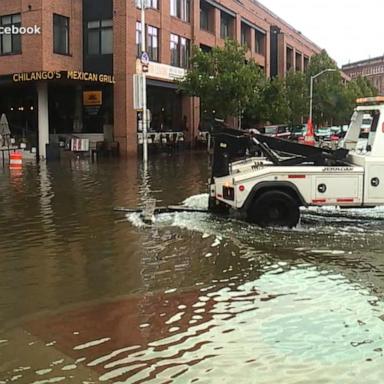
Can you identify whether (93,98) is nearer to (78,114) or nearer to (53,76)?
(78,114)

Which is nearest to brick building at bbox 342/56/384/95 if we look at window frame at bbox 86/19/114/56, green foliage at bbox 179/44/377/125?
green foliage at bbox 179/44/377/125

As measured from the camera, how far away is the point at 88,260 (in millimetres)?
8383

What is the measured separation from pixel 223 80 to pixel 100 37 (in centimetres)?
847

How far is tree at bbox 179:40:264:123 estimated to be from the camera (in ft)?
125

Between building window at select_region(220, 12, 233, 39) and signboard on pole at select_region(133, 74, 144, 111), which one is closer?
signboard on pole at select_region(133, 74, 144, 111)

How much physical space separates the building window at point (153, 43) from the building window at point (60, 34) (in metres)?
5.88

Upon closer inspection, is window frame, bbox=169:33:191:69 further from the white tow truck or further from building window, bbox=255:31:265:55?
the white tow truck

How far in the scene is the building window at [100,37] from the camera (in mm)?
39156

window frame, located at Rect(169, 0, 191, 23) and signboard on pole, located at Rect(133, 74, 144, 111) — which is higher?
window frame, located at Rect(169, 0, 191, 23)

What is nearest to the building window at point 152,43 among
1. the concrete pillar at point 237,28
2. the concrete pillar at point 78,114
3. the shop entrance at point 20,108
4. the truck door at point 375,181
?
the concrete pillar at point 78,114

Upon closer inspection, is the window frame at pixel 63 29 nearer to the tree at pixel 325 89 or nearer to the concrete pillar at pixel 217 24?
the concrete pillar at pixel 217 24

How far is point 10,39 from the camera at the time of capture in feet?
124

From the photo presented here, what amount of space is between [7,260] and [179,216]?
437 cm

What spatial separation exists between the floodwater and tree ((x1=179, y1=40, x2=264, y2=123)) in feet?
88.8
